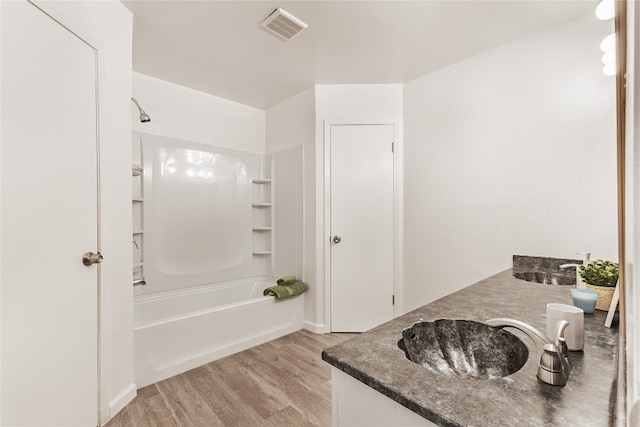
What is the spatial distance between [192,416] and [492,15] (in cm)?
311

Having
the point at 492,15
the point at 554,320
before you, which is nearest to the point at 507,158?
the point at 492,15

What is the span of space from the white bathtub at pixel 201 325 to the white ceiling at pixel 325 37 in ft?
6.76

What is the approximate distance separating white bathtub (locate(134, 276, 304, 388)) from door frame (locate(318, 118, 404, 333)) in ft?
1.28

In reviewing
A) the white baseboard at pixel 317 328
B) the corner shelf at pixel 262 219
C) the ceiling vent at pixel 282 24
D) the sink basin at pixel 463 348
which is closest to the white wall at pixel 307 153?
the white baseboard at pixel 317 328

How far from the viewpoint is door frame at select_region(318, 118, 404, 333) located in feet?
9.38

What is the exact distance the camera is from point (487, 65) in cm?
231

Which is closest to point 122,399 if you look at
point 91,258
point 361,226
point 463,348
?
point 91,258

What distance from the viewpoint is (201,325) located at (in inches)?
90.2

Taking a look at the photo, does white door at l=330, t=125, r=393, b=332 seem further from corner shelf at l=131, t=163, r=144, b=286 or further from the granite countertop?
the granite countertop

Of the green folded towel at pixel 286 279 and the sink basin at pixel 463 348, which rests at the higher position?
the sink basin at pixel 463 348

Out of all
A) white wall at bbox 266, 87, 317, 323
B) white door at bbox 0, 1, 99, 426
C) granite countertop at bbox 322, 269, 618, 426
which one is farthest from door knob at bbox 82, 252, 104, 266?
white wall at bbox 266, 87, 317, 323

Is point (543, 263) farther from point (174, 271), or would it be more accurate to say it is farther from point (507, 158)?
point (174, 271)

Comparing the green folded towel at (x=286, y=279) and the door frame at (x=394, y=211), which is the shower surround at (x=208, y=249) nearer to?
the green folded towel at (x=286, y=279)

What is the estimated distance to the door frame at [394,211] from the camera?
9.38 ft
